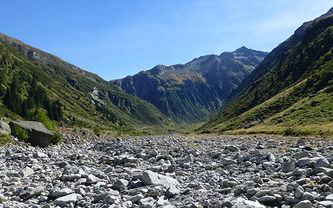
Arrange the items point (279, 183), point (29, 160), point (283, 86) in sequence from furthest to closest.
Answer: point (283, 86) < point (29, 160) < point (279, 183)

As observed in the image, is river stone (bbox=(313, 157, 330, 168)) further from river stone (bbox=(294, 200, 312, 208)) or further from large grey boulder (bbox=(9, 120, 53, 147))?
large grey boulder (bbox=(9, 120, 53, 147))

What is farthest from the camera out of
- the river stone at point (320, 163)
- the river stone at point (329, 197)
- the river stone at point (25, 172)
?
the river stone at point (25, 172)

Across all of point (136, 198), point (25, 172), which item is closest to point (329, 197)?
point (136, 198)

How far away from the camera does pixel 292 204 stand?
17.3 ft

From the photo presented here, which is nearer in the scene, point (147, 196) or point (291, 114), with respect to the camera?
point (147, 196)

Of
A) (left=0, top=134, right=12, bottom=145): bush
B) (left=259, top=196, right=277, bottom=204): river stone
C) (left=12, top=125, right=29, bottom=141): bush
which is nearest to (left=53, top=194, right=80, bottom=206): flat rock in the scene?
(left=259, top=196, right=277, bottom=204): river stone

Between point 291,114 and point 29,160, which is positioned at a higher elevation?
point 29,160

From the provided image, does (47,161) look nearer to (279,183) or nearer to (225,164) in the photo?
(225,164)

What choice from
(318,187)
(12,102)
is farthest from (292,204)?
(12,102)

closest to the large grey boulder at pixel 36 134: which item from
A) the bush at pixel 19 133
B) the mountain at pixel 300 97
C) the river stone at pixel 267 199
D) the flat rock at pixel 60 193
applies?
the bush at pixel 19 133

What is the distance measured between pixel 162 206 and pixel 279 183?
443cm

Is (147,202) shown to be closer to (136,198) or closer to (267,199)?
(136,198)

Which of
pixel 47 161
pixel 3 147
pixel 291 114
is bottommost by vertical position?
pixel 291 114

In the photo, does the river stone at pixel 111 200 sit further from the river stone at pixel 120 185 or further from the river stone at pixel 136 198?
the river stone at pixel 120 185
